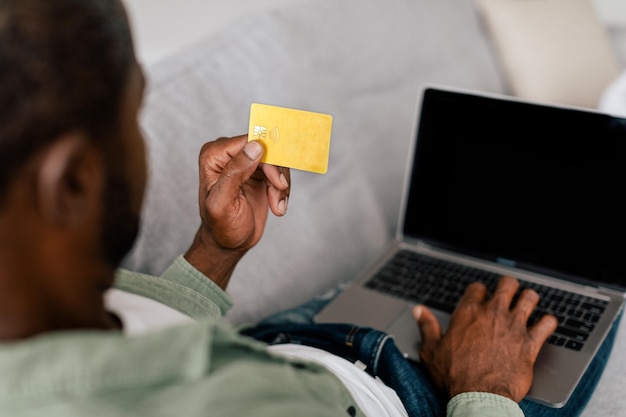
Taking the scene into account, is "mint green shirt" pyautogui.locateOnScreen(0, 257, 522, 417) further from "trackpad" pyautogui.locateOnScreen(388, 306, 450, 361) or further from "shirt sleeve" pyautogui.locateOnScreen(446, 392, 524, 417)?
"trackpad" pyautogui.locateOnScreen(388, 306, 450, 361)

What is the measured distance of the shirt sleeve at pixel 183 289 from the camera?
79cm

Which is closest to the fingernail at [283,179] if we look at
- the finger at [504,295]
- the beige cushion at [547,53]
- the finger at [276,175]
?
the finger at [276,175]

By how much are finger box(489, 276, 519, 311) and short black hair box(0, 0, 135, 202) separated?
2.22 ft

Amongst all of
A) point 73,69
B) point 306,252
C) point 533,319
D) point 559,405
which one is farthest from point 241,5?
point 73,69

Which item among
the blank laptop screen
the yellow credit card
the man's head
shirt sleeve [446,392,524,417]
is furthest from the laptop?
the man's head

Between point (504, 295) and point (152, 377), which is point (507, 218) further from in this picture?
point (152, 377)

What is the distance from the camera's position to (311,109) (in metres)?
1.28

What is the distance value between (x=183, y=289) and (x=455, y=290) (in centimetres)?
53

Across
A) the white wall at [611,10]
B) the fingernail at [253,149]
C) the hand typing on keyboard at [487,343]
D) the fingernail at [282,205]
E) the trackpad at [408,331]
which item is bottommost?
the trackpad at [408,331]

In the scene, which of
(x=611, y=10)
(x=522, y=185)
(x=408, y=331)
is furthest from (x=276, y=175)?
(x=611, y=10)

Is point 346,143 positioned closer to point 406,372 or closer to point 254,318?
point 254,318

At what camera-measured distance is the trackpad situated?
1.06 meters

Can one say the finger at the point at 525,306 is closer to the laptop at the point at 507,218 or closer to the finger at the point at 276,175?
the laptop at the point at 507,218

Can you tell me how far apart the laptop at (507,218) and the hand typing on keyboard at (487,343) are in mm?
64
